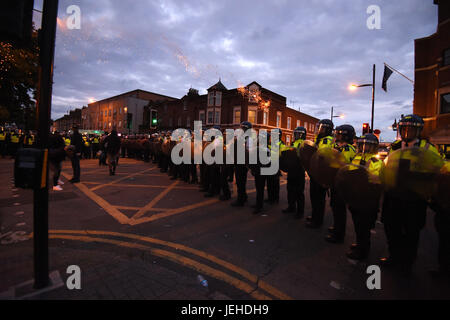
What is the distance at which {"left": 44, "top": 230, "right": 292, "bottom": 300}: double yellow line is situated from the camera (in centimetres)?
237

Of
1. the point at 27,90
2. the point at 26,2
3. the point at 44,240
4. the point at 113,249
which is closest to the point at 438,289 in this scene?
the point at 113,249

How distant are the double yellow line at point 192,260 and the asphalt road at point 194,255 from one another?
0.5 inches

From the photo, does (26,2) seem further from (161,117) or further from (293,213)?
(161,117)

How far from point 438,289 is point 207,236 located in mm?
3023

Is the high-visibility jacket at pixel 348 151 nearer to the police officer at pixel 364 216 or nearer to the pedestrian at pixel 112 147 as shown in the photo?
the police officer at pixel 364 216

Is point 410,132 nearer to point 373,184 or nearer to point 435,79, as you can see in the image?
point 373,184

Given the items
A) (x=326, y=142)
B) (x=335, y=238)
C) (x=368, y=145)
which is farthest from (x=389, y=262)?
(x=326, y=142)

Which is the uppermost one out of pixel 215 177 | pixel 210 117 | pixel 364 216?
pixel 210 117

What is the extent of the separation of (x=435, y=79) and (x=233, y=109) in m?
21.8

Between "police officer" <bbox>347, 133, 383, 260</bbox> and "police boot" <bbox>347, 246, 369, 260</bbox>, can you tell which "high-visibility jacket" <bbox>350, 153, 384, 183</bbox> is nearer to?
"police officer" <bbox>347, 133, 383, 260</bbox>

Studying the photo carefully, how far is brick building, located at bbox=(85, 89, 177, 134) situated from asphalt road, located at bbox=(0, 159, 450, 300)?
38302 mm

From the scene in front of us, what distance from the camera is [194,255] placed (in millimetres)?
3045

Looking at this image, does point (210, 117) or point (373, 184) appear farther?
point (210, 117)

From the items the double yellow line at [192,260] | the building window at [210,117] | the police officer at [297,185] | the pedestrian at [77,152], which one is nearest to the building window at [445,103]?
the police officer at [297,185]
